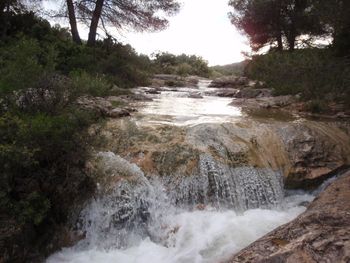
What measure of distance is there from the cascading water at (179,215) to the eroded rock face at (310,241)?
106cm

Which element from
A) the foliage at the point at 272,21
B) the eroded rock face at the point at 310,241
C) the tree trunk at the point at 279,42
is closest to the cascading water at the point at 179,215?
the eroded rock face at the point at 310,241

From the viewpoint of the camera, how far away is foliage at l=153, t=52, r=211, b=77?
24.4m

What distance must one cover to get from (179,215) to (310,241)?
94.9 inches

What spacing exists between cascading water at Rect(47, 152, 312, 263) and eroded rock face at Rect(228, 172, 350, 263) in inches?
41.9

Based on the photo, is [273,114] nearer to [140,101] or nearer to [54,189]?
[140,101]

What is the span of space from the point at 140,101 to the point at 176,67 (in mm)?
14602

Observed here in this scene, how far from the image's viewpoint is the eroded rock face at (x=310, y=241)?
3.30 m

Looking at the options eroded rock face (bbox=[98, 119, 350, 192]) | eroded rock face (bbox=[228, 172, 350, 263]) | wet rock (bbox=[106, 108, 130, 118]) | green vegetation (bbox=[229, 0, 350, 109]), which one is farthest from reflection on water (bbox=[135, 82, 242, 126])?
eroded rock face (bbox=[228, 172, 350, 263])

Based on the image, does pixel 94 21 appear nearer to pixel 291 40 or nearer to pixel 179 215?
pixel 291 40

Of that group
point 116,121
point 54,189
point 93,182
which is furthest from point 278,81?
point 54,189

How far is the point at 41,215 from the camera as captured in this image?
4.31 m

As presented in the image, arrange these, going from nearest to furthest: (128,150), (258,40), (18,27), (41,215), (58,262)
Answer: (41,215) → (58,262) → (128,150) → (18,27) → (258,40)

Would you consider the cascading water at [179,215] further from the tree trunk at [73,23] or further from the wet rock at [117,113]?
the tree trunk at [73,23]

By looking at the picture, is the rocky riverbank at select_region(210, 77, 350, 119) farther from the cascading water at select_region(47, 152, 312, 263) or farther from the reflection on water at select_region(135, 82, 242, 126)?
the cascading water at select_region(47, 152, 312, 263)
